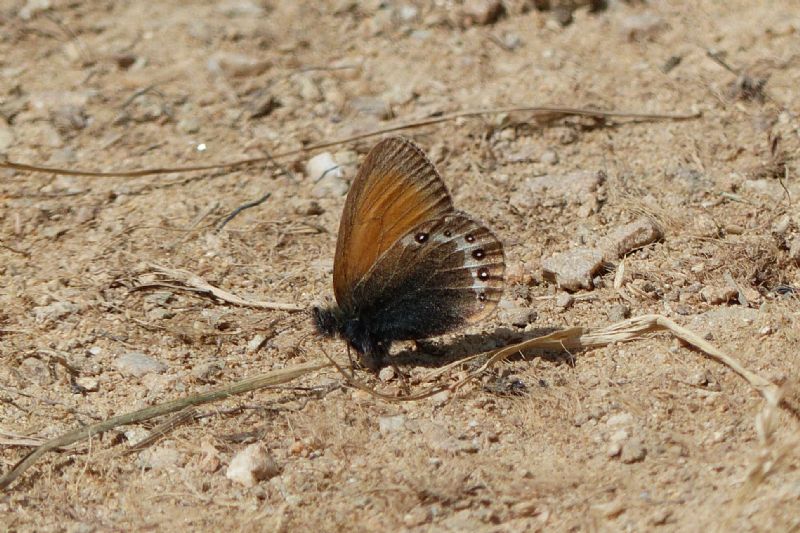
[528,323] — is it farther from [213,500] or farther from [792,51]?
[792,51]

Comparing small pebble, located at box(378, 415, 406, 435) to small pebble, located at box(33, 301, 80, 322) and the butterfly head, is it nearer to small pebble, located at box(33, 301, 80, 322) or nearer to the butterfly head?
the butterfly head

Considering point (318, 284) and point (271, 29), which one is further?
point (271, 29)

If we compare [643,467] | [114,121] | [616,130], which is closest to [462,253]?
[643,467]

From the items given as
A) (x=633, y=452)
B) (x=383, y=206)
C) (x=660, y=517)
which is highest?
(x=383, y=206)

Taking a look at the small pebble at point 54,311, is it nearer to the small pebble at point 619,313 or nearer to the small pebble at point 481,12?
the small pebble at point 619,313

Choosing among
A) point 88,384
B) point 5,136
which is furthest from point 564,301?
point 5,136

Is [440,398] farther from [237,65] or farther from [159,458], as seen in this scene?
[237,65]

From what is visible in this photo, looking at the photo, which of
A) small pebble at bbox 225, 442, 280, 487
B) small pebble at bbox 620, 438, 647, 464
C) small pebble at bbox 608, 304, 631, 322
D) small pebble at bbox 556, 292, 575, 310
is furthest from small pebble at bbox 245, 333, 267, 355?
small pebble at bbox 620, 438, 647, 464
